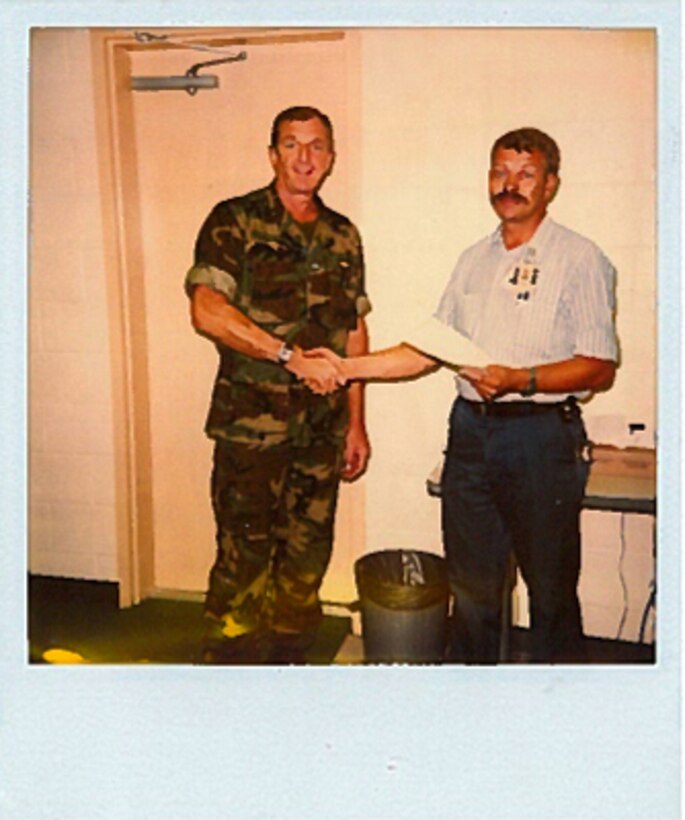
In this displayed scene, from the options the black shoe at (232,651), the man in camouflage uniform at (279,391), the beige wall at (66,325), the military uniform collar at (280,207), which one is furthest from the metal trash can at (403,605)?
the military uniform collar at (280,207)

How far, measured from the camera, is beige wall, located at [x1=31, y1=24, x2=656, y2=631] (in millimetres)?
1920

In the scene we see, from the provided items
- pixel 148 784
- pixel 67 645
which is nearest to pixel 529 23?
pixel 67 645

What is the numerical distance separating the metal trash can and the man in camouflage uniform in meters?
0.10

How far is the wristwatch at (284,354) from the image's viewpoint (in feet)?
6.38

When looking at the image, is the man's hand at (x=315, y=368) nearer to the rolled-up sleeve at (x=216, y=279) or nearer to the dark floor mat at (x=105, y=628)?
the rolled-up sleeve at (x=216, y=279)

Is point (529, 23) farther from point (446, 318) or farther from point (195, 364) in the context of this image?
point (195, 364)

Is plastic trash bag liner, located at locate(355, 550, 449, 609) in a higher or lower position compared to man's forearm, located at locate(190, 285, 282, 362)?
lower

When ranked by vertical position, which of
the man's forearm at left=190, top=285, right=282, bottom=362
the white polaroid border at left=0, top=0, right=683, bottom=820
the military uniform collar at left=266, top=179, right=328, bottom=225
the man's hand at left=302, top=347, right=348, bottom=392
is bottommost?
the white polaroid border at left=0, top=0, right=683, bottom=820

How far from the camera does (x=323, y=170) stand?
1.93m

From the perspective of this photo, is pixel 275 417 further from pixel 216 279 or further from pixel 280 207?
pixel 280 207

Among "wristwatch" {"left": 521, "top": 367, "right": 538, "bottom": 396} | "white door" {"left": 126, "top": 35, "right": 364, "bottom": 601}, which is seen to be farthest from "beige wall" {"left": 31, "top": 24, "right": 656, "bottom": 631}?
"wristwatch" {"left": 521, "top": 367, "right": 538, "bottom": 396}

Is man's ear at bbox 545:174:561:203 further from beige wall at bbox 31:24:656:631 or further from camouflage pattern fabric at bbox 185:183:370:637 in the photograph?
camouflage pattern fabric at bbox 185:183:370:637

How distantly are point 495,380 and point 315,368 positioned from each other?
0.35m

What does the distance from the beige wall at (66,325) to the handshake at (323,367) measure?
1.26ft
